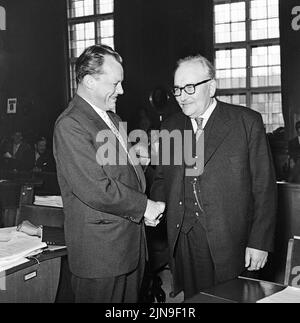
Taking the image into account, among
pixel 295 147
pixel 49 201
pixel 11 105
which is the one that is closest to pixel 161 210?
pixel 49 201

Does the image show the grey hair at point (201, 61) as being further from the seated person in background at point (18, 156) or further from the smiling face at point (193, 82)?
the seated person in background at point (18, 156)

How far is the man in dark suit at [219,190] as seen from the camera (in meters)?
2.33

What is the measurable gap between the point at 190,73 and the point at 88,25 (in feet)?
33.7

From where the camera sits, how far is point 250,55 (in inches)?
381

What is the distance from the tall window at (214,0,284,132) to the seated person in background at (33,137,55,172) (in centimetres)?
370

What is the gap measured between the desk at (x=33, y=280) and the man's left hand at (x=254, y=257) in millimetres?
920

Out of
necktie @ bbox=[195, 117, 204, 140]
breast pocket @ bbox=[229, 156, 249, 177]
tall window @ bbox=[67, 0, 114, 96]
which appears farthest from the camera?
tall window @ bbox=[67, 0, 114, 96]

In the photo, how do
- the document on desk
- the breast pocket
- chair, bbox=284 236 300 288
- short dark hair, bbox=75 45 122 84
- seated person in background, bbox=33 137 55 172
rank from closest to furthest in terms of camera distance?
the document on desk, chair, bbox=284 236 300 288, short dark hair, bbox=75 45 122 84, the breast pocket, seated person in background, bbox=33 137 55 172

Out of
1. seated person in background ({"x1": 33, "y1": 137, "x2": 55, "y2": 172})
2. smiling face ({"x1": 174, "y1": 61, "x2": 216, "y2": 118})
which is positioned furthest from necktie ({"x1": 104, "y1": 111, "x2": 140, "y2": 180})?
seated person in background ({"x1": 33, "y1": 137, "x2": 55, "y2": 172})

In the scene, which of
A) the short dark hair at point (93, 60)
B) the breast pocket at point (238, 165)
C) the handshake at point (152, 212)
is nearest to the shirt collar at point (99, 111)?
the short dark hair at point (93, 60)

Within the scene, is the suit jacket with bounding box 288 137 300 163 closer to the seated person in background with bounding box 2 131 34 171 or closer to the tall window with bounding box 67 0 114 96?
the seated person in background with bounding box 2 131 34 171

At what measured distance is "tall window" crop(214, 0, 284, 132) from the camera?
9344mm

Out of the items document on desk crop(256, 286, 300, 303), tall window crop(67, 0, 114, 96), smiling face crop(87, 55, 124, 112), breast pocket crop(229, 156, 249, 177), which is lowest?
document on desk crop(256, 286, 300, 303)
